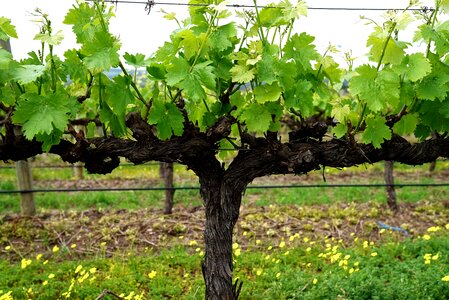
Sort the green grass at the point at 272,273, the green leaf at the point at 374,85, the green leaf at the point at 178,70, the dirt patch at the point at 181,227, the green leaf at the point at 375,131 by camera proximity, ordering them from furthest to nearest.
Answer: the dirt patch at the point at 181,227, the green grass at the point at 272,273, the green leaf at the point at 375,131, the green leaf at the point at 374,85, the green leaf at the point at 178,70

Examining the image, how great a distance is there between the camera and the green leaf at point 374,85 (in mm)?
2711

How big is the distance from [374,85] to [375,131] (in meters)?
0.40

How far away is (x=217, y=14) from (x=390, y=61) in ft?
3.08

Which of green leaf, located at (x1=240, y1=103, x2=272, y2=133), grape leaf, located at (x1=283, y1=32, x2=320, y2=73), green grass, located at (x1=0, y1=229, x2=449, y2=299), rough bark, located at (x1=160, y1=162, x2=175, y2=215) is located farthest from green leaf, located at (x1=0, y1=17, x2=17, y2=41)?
rough bark, located at (x1=160, y1=162, x2=175, y2=215)

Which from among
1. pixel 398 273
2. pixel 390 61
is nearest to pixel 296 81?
pixel 390 61

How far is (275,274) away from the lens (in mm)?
5020

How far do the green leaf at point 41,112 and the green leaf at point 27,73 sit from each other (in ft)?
0.33

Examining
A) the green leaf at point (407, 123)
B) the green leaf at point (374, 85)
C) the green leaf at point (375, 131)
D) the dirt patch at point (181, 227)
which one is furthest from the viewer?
the dirt patch at point (181, 227)

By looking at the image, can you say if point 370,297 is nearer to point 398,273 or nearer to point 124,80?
point 398,273

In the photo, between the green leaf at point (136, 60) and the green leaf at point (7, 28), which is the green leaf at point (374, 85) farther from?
the green leaf at point (7, 28)

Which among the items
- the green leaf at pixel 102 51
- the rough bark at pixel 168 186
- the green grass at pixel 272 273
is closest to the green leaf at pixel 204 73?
the green leaf at pixel 102 51

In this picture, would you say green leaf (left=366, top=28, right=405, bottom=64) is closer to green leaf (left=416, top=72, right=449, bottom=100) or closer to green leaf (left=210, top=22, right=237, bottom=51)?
green leaf (left=416, top=72, right=449, bottom=100)

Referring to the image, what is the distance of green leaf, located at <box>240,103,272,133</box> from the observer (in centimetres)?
284

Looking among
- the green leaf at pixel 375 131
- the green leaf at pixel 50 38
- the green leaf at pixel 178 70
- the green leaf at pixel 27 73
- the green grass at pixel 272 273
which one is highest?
the green leaf at pixel 50 38
